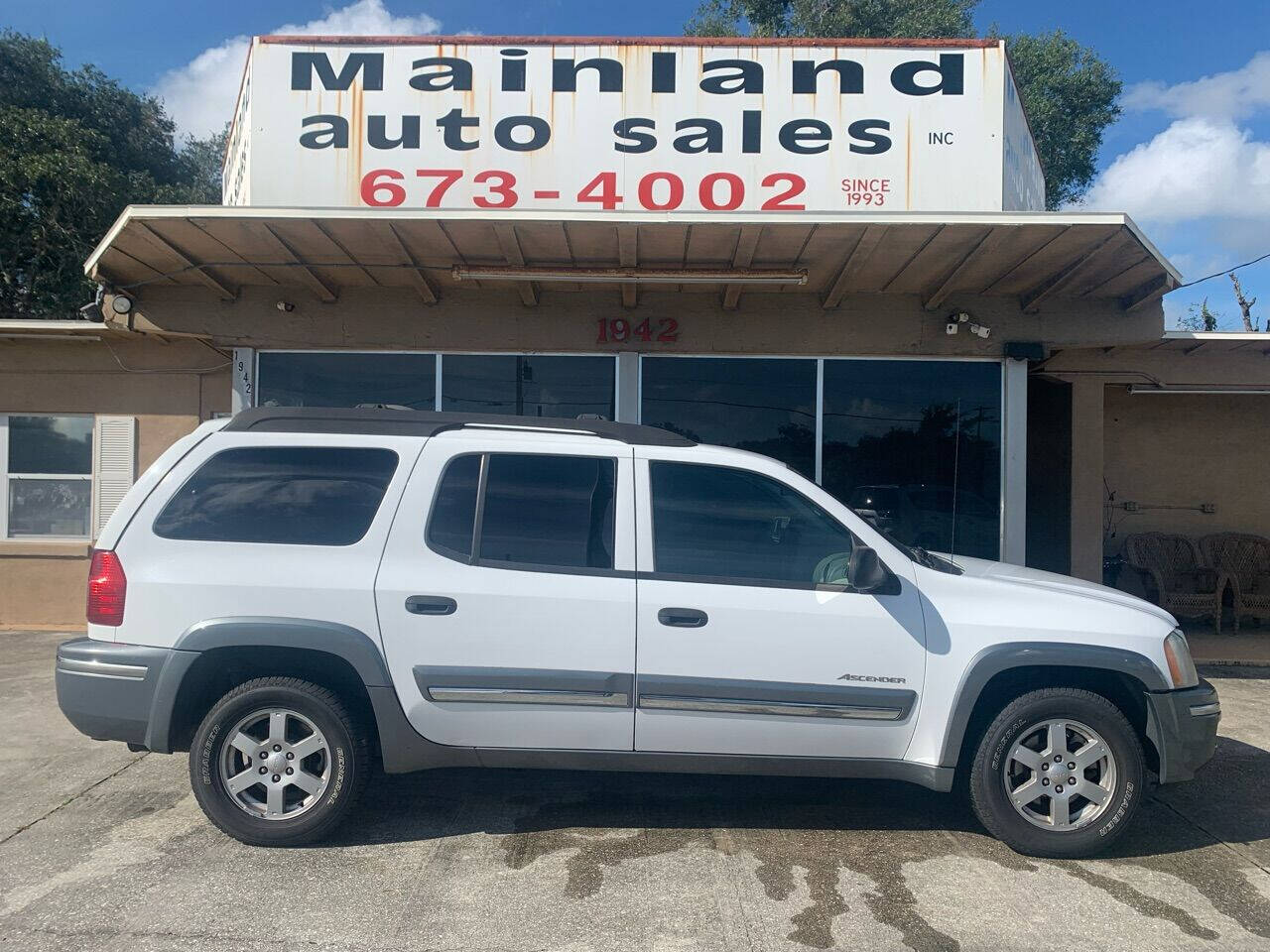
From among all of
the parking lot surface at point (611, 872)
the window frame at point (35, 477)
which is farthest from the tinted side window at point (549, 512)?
the window frame at point (35, 477)

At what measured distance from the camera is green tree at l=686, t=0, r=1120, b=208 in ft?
77.4

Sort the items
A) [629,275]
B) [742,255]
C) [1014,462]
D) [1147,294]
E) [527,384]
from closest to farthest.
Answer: [742,255], [629,275], [1147,294], [1014,462], [527,384]

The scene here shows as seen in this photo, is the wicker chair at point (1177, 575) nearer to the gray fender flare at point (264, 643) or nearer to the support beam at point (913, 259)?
the support beam at point (913, 259)

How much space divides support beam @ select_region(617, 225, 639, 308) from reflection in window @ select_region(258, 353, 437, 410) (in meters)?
1.92

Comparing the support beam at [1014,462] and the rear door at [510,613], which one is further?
the support beam at [1014,462]

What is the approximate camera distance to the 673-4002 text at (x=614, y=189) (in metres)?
8.53

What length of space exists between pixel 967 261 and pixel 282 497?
18.4 feet

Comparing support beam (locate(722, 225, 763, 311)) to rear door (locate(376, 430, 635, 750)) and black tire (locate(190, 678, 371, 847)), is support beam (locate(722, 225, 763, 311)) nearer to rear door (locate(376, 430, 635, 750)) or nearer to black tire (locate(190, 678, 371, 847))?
rear door (locate(376, 430, 635, 750))

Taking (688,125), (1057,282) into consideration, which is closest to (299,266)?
(688,125)

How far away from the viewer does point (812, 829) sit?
482 cm

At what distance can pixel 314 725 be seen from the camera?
174 inches

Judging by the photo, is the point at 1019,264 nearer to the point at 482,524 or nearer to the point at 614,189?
the point at 614,189

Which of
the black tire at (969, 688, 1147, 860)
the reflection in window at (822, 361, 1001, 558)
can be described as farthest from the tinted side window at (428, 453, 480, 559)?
the reflection in window at (822, 361, 1001, 558)

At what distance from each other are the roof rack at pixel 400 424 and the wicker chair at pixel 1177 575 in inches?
301
